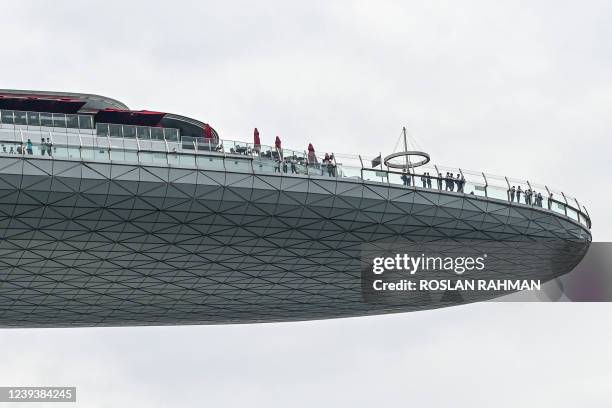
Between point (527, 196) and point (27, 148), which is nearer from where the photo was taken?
point (27, 148)

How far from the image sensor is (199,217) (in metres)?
60.8

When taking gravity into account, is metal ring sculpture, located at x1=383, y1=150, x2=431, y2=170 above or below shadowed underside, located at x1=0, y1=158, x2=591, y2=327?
above

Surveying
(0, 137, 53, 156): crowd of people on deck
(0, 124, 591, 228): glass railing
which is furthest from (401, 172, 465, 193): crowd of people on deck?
(0, 137, 53, 156): crowd of people on deck

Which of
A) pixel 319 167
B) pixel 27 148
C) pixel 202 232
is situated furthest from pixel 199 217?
pixel 27 148

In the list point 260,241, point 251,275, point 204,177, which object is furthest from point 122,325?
point 204,177

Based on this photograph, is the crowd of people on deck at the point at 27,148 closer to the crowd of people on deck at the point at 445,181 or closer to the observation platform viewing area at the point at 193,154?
the observation platform viewing area at the point at 193,154

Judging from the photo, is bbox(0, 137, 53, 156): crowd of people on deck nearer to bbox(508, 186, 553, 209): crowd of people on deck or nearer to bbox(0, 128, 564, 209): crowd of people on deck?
bbox(0, 128, 564, 209): crowd of people on deck

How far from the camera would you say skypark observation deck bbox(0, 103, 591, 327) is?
185ft

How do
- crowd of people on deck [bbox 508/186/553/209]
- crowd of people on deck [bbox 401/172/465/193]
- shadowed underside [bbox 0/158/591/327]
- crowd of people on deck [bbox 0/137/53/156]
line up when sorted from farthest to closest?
crowd of people on deck [bbox 508/186/553/209], crowd of people on deck [bbox 401/172/465/193], shadowed underside [bbox 0/158/591/327], crowd of people on deck [bbox 0/137/53/156]

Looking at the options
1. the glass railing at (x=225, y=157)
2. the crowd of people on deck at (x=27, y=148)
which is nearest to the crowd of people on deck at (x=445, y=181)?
the glass railing at (x=225, y=157)

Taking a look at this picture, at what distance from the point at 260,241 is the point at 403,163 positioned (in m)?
10.7

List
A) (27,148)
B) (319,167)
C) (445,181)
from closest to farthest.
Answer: (27,148) → (319,167) → (445,181)

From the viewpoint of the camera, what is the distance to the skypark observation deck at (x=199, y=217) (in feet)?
185

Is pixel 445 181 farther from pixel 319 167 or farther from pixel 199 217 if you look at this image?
pixel 199 217
